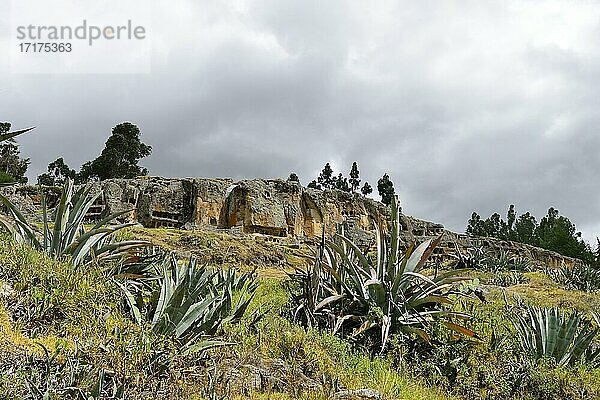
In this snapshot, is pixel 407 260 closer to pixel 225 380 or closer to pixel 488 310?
pixel 488 310

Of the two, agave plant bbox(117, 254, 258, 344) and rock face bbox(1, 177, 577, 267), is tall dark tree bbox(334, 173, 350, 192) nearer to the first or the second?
rock face bbox(1, 177, 577, 267)

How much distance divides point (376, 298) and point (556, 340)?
239 centimetres

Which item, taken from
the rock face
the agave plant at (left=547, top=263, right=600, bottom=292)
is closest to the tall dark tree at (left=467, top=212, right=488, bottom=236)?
the rock face

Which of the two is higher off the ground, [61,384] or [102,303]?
[102,303]

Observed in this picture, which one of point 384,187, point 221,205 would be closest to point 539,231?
point 384,187

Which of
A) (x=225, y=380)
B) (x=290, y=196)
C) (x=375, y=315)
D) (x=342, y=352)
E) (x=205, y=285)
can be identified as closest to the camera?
(x=225, y=380)

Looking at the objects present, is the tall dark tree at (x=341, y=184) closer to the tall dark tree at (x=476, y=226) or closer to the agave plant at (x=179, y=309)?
the tall dark tree at (x=476, y=226)

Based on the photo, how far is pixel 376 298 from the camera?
21.3 ft

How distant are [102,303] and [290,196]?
2965 cm

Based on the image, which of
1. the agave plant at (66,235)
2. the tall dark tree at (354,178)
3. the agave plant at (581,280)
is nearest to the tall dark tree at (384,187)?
the tall dark tree at (354,178)

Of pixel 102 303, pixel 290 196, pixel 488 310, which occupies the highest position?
pixel 290 196

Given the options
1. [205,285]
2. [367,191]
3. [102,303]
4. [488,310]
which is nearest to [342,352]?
[205,285]

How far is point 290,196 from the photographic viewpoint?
1347 inches

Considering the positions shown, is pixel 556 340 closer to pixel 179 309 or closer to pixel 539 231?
pixel 179 309
